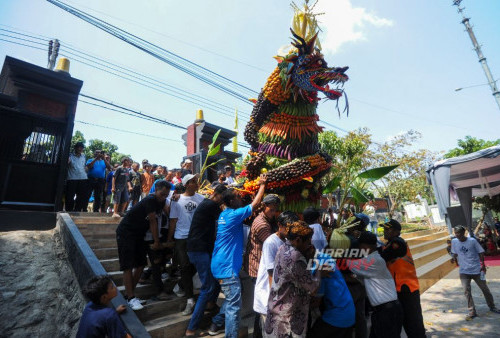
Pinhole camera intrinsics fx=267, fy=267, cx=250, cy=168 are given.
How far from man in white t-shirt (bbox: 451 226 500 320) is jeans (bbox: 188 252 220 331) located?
541 centimetres

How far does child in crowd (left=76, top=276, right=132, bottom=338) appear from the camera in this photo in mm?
2355

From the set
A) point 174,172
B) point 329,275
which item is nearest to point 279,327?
point 329,275

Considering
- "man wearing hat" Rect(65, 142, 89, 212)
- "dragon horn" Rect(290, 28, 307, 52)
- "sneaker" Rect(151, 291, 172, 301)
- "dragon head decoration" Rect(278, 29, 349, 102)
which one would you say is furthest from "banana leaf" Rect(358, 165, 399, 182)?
"man wearing hat" Rect(65, 142, 89, 212)

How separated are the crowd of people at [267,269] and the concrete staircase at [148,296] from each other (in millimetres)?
127

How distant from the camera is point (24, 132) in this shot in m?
5.33

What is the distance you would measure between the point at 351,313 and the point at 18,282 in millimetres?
4475

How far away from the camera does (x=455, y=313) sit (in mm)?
5801

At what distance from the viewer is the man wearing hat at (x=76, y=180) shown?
631cm

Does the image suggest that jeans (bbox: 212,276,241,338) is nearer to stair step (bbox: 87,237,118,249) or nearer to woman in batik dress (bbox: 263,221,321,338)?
woman in batik dress (bbox: 263,221,321,338)

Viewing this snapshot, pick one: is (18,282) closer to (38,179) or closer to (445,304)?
(38,179)

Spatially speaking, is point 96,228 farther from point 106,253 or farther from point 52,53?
point 52,53

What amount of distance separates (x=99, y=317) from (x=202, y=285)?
1257 millimetres

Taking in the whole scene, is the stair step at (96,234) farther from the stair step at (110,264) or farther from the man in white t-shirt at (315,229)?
the man in white t-shirt at (315,229)

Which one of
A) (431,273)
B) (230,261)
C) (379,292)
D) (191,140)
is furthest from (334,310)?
(191,140)
